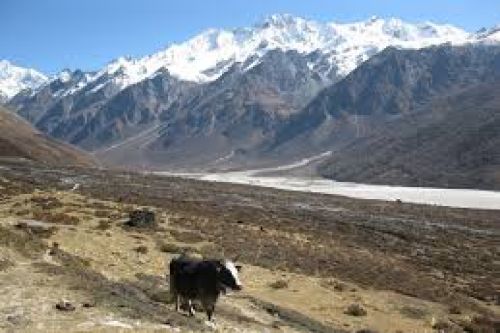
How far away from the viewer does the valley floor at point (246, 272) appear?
75.5 feet

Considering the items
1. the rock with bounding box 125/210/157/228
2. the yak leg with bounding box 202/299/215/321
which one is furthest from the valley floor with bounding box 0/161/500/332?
the rock with bounding box 125/210/157/228

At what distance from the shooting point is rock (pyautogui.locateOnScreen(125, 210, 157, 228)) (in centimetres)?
4878

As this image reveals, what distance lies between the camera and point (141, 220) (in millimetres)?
49031

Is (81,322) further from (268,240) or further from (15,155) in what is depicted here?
(15,155)

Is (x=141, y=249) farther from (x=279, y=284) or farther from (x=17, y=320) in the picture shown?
(x=17, y=320)

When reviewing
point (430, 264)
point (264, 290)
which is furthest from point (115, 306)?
point (430, 264)

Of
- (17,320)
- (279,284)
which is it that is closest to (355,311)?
(279,284)

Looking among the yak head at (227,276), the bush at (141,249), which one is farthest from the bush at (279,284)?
the yak head at (227,276)

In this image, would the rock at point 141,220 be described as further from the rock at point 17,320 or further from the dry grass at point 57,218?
the rock at point 17,320

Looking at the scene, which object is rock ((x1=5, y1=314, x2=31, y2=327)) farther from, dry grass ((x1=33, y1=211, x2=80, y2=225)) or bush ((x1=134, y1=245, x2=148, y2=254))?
dry grass ((x1=33, y1=211, x2=80, y2=225))

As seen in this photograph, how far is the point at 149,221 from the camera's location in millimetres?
49500

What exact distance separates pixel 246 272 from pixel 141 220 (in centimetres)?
1131

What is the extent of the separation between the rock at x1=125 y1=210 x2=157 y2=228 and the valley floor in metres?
0.75

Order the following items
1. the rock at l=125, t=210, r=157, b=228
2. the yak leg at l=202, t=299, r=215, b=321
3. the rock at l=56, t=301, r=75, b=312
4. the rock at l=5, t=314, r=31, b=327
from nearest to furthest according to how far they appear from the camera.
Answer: the rock at l=5, t=314, r=31, b=327
the rock at l=56, t=301, r=75, b=312
the yak leg at l=202, t=299, r=215, b=321
the rock at l=125, t=210, r=157, b=228
